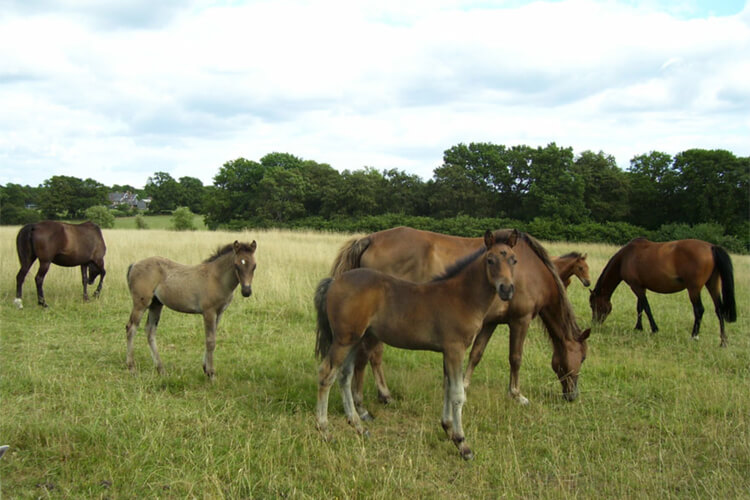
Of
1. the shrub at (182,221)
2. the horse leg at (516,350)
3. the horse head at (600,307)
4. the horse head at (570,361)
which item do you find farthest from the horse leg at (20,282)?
the shrub at (182,221)

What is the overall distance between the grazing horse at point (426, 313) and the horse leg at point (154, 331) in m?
2.68

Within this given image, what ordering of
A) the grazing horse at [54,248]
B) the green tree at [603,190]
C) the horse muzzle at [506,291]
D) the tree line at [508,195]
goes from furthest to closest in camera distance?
the green tree at [603,190] < the tree line at [508,195] < the grazing horse at [54,248] < the horse muzzle at [506,291]

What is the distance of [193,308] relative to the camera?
600cm

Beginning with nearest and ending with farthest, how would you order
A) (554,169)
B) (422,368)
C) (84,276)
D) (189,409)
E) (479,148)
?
(189,409), (422,368), (84,276), (554,169), (479,148)

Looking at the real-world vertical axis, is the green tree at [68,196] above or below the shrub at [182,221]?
above

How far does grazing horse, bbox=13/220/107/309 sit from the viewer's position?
9984mm

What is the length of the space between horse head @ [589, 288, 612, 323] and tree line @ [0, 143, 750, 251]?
831 inches

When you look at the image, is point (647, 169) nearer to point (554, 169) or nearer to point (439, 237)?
point (554, 169)

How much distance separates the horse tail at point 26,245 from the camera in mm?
10070

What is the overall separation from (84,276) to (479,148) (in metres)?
39.4

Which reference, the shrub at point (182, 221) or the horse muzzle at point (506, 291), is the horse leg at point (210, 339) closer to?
the horse muzzle at point (506, 291)

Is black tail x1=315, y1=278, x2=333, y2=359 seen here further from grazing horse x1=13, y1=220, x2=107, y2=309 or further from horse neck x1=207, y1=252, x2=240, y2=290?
grazing horse x1=13, y1=220, x2=107, y2=309

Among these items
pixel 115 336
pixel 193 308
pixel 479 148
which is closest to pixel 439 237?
pixel 193 308

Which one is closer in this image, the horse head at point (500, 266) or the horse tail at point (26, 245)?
the horse head at point (500, 266)
